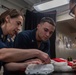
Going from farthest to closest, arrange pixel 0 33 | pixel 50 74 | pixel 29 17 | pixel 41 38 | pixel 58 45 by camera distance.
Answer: pixel 58 45
pixel 29 17
pixel 41 38
pixel 0 33
pixel 50 74

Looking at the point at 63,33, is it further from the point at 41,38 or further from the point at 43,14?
the point at 41,38

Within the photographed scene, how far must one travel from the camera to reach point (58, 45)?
467cm

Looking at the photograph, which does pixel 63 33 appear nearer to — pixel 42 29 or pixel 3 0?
pixel 3 0

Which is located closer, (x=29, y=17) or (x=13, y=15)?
(x=13, y=15)

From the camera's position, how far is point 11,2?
12.0 ft

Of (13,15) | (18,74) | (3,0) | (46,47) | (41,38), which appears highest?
(3,0)

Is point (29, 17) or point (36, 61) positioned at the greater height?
point (29, 17)

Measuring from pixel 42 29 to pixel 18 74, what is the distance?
3.31 feet

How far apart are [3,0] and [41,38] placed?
208 cm

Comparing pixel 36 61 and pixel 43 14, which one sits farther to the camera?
pixel 43 14

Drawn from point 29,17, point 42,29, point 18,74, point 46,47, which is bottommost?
point 18,74

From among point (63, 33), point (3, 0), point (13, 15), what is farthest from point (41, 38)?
point (63, 33)

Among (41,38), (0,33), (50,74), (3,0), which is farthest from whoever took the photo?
(3,0)

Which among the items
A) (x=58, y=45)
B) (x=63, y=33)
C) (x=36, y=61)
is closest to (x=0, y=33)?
(x=36, y=61)
